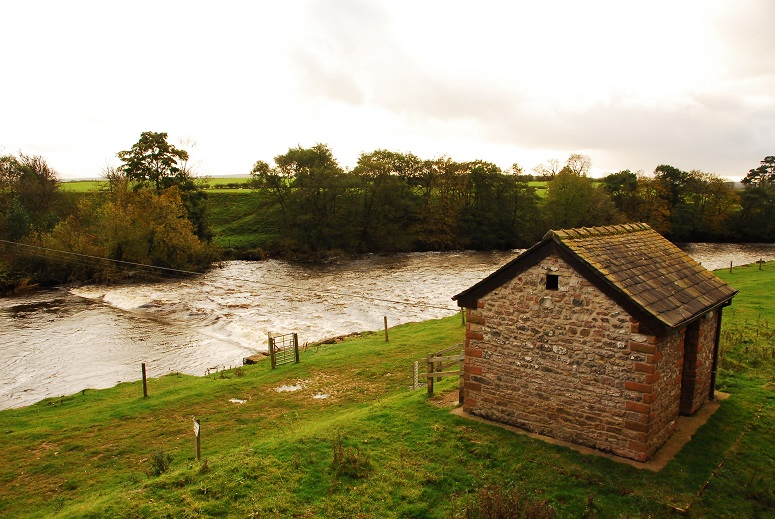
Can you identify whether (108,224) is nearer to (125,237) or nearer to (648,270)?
(125,237)

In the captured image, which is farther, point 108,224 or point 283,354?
point 108,224

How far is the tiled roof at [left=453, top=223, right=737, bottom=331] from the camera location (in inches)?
374

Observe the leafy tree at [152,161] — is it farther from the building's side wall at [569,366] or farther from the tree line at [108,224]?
the building's side wall at [569,366]

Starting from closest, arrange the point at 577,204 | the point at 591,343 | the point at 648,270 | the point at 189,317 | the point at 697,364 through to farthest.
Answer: the point at 591,343 < the point at 648,270 < the point at 697,364 < the point at 189,317 < the point at 577,204

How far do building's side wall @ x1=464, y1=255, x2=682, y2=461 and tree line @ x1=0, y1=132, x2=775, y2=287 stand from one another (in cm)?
3013

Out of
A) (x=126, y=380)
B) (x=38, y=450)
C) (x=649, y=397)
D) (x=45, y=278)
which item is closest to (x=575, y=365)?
(x=649, y=397)

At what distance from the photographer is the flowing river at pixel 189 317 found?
20859 mm

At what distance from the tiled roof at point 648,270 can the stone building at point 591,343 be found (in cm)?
4

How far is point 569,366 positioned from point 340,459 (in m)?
5.14

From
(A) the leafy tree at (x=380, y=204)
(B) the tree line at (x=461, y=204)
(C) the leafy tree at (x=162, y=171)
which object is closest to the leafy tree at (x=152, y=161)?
(C) the leafy tree at (x=162, y=171)

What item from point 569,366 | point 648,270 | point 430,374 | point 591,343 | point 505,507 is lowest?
point 505,507

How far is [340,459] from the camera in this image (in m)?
9.34

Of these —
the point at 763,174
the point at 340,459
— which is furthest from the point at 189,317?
the point at 763,174

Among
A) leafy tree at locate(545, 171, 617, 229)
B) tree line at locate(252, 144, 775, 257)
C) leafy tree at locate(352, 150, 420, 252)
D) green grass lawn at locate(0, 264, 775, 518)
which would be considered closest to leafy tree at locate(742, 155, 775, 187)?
tree line at locate(252, 144, 775, 257)
